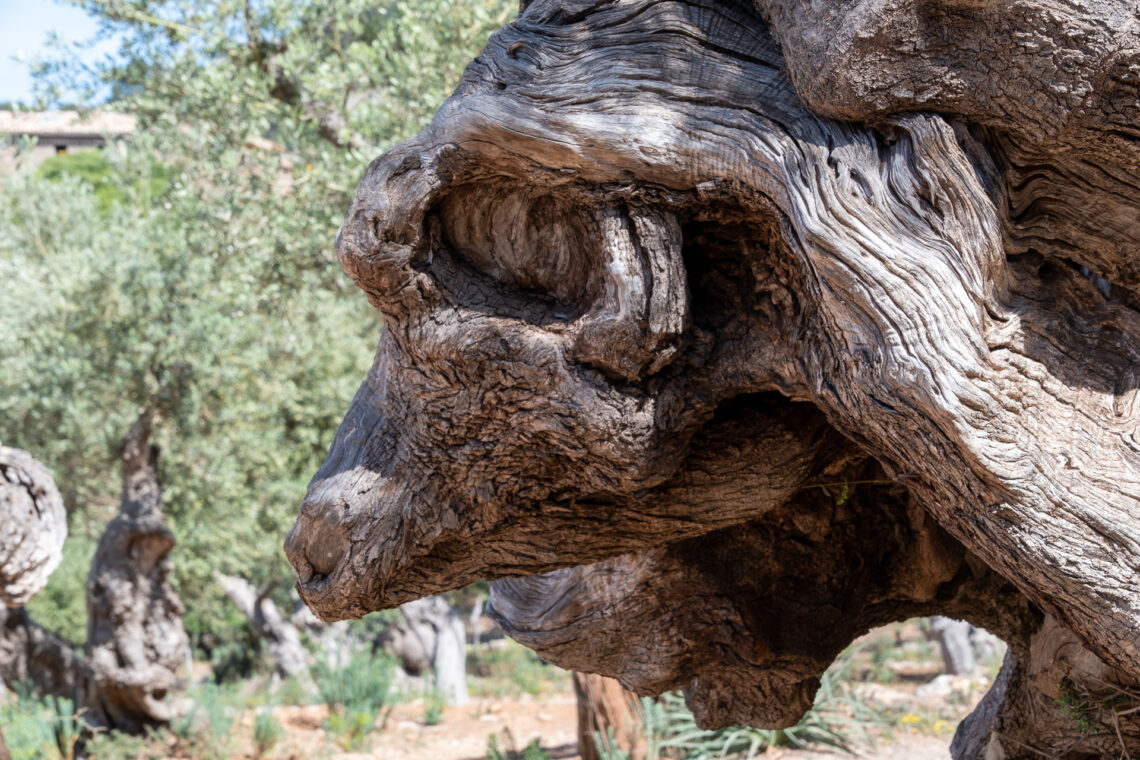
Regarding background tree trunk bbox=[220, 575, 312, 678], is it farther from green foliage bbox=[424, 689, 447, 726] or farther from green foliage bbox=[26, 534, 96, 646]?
green foliage bbox=[424, 689, 447, 726]

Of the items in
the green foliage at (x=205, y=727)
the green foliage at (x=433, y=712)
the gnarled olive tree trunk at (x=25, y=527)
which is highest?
the gnarled olive tree trunk at (x=25, y=527)

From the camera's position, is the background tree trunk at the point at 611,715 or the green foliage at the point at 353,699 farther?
the green foliage at the point at 353,699

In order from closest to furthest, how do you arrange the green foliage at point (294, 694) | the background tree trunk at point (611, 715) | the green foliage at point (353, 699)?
the background tree trunk at point (611, 715) < the green foliage at point (353, 699) < the green foliage at point (294, 694)

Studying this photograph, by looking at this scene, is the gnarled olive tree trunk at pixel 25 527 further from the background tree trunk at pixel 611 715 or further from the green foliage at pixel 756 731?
the green foliage at pixel 756 731

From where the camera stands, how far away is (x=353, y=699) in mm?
10359

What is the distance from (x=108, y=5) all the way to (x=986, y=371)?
8544 mm

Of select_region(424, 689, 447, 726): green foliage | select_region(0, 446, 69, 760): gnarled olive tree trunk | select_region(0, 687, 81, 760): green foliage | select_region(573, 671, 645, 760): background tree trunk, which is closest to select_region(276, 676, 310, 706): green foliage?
select_region(424, 689, 447, 726): green foliage

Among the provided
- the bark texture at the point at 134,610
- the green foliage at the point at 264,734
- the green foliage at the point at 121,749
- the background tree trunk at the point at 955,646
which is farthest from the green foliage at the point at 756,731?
the bark texture at the point at 134,610

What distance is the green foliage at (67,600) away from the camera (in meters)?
20.2

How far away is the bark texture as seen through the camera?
9.57 m

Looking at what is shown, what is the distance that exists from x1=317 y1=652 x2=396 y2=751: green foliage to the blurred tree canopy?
2.42 meters

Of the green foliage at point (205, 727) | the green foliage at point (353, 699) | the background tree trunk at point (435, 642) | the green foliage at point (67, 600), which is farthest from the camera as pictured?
the green foliage at point (67, 600)

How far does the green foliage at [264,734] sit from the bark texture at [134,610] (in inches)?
48.7

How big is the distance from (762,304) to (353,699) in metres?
9.19
